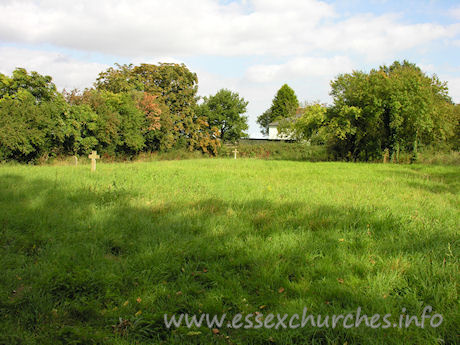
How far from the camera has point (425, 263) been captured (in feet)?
13.3

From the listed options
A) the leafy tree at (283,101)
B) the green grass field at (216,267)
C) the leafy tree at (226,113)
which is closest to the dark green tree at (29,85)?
the green grass field at (216,267)

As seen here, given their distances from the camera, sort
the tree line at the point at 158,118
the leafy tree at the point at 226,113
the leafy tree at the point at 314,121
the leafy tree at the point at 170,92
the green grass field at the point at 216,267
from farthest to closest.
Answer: the leafy tree at the point at 226,113 → the leafy tree at the point at 170,92 → the leafy tree at the point at 314,121 → the tree line at the point at 158,118 → the green grass field at the point at 216,267

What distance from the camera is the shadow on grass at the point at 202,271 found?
9.80 feet

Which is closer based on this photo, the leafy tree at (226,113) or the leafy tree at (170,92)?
the leafy tree at (170,92)

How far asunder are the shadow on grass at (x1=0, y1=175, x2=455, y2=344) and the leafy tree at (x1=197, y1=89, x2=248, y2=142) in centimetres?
4182

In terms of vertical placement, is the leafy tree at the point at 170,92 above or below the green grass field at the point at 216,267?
above

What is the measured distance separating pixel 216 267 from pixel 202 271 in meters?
0.19

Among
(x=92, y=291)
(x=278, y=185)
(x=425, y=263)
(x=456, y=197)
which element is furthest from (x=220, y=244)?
(x=456, y=197)

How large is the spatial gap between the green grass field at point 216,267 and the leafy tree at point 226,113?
Answer: 40.9 meters

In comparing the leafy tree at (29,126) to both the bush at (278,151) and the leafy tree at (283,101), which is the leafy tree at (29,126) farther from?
the leafy tree at (283,101)

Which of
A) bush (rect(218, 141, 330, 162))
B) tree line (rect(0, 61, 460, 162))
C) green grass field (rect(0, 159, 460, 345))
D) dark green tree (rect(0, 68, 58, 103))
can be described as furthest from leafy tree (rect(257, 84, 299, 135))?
green grass field (rect(0, 159, 460, 345))

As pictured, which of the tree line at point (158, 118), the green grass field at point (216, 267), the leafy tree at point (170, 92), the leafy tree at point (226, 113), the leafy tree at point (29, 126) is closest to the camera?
the green grass field at point (216, 267)

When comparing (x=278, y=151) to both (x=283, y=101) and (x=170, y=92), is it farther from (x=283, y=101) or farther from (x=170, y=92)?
(x=283, y=101)

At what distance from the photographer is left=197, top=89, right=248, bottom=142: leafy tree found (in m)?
47.3
